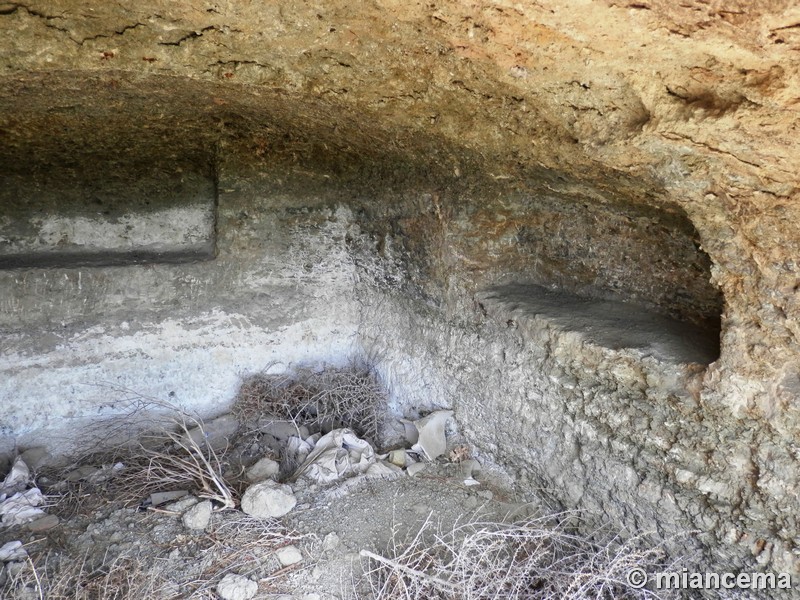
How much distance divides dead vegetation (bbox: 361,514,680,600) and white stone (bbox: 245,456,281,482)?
790mm

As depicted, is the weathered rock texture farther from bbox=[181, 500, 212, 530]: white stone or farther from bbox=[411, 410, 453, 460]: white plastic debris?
bbox=[181, 500, 212, 530]: white stone

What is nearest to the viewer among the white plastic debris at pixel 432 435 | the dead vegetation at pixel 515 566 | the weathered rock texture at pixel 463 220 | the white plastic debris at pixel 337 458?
the weathered rock texture at pixel 463 220

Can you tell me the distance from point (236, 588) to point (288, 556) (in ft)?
0.76

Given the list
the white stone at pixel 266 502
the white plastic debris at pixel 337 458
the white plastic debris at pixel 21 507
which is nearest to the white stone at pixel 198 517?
the white stone at pixel 266 502

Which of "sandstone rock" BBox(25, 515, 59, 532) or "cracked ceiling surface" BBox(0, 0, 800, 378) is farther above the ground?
"cracked ceiling surface" BBox(0, 0, 800, 378)

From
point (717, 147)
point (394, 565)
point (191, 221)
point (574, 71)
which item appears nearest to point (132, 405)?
point (191, 221)

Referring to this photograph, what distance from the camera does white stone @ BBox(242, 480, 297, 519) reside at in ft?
8.16

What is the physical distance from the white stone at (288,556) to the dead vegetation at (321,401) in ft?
3.38

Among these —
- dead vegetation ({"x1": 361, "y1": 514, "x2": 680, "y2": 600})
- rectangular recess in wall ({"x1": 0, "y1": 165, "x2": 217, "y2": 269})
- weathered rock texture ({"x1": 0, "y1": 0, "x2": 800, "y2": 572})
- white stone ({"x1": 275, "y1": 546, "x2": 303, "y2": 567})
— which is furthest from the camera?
rectangular recess in wall ({"x1": 0, "y1": 165, "x2": 217, "y2": 269})

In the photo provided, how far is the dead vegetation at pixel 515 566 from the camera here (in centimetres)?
199

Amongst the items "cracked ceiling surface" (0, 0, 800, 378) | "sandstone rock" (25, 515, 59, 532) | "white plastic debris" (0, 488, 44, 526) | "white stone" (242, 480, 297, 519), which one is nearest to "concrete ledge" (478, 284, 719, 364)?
"cracked ceiling surface" (0, 0, 800, 378)

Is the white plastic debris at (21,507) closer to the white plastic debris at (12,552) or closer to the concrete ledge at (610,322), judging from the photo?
the white plastic debris at (12,552)

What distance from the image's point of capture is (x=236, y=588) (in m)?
2.11

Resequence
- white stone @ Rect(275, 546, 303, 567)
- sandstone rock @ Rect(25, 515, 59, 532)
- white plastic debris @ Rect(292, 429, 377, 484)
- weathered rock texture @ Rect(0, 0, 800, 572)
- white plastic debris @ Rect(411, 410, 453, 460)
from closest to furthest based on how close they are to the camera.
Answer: weathered rock texture @ Rect(0, 0, 800, 572) < white stone @ Rect(275, 546, 303, 567) < sandstone rock @ Rect(25, 515, 59, 532) < white plastic debris @ Rect(292, 429, 377, 484) < white plastic debris @ Rect(411, 410, 453, 460)
